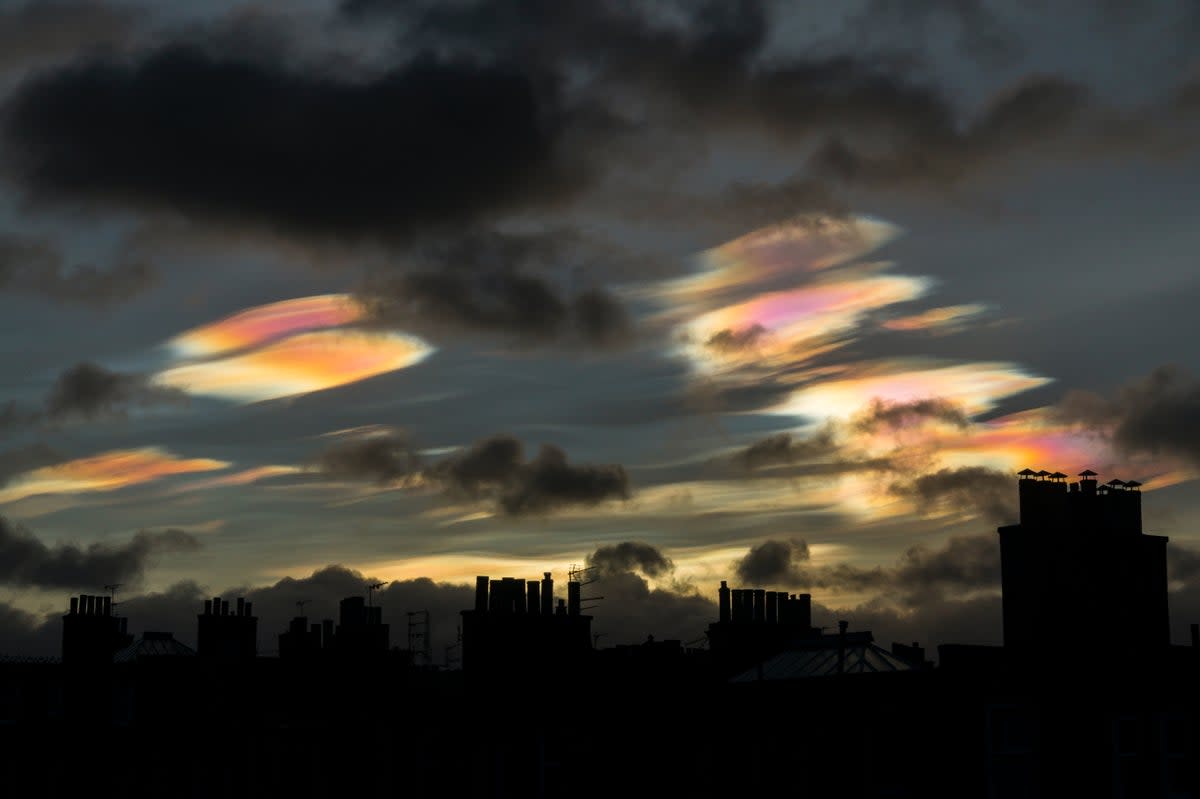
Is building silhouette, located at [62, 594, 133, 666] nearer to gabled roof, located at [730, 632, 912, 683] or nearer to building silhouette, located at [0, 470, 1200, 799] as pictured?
building silhouette, located at [0, 470, 1200, 799]

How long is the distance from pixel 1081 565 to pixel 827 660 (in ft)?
32.7

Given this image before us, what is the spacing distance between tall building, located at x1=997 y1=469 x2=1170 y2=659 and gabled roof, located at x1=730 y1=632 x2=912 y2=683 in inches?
187

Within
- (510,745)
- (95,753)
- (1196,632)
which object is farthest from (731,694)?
(95,753)

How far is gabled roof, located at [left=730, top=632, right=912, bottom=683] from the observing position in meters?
53.4

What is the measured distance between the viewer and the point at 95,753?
66.0 meters

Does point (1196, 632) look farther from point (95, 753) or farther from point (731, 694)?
point (95, 753)

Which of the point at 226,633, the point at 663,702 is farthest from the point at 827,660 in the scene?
the point at 226,633

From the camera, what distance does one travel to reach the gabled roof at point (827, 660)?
53.4 m

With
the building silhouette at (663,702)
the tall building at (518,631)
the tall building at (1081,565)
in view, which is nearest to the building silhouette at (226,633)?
the building silhouette at (663,702)

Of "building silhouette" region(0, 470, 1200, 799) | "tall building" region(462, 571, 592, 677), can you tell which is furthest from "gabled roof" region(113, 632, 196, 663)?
"tall building" region(462, 571, 592, 677)

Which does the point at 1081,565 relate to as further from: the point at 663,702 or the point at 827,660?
the point at 663,702

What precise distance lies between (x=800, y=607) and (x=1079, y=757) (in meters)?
30.3

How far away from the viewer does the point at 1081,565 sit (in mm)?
53250

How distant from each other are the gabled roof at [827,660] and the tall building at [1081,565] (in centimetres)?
476
